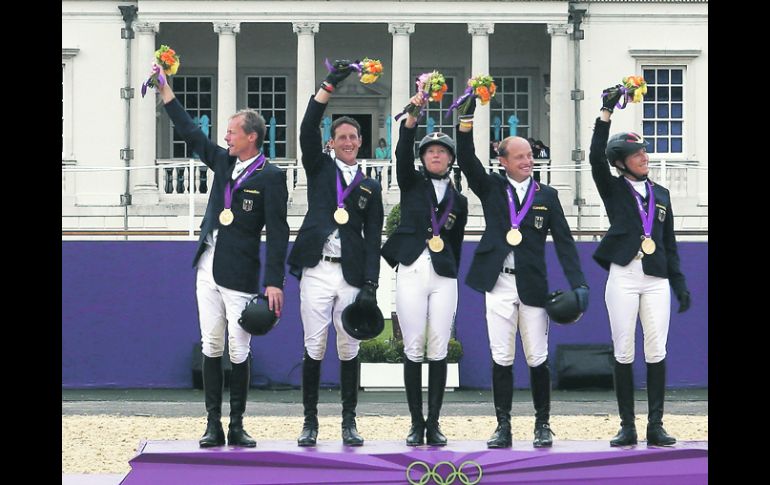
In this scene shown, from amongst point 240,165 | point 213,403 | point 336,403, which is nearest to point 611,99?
point 240,165

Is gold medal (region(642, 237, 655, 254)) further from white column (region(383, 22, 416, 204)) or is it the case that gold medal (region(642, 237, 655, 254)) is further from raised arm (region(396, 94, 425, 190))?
white column (region(383, 22, 416, 204))

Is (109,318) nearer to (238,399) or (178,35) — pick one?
(238,399)

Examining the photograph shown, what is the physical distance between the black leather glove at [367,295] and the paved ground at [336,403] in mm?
5145

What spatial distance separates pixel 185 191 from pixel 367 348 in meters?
9.81

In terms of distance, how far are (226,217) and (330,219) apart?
0.63 m

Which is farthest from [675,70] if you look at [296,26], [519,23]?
[296,26]

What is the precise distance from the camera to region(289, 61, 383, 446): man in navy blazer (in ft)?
28.1

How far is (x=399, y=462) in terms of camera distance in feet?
26.8

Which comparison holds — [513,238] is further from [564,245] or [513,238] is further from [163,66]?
[163,66]

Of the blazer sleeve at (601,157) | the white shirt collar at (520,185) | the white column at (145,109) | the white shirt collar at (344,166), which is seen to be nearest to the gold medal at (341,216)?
the white shirt collar at (344,166)

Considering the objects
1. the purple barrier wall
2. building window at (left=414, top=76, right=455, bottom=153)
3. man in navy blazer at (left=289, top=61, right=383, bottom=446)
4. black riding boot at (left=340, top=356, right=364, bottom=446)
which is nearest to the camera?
man in navy blazer at (left=289, top=61, right=383, bottom=446)

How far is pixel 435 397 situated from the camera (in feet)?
28.5

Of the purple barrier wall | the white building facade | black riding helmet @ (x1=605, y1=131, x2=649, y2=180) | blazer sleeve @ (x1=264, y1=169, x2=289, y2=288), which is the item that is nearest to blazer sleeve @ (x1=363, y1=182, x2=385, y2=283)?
blazer sleeve @ (x1=264, y1=169, x2=289, y2=288)

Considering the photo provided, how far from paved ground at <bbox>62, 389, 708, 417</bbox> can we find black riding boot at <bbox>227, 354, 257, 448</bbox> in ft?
15.6
